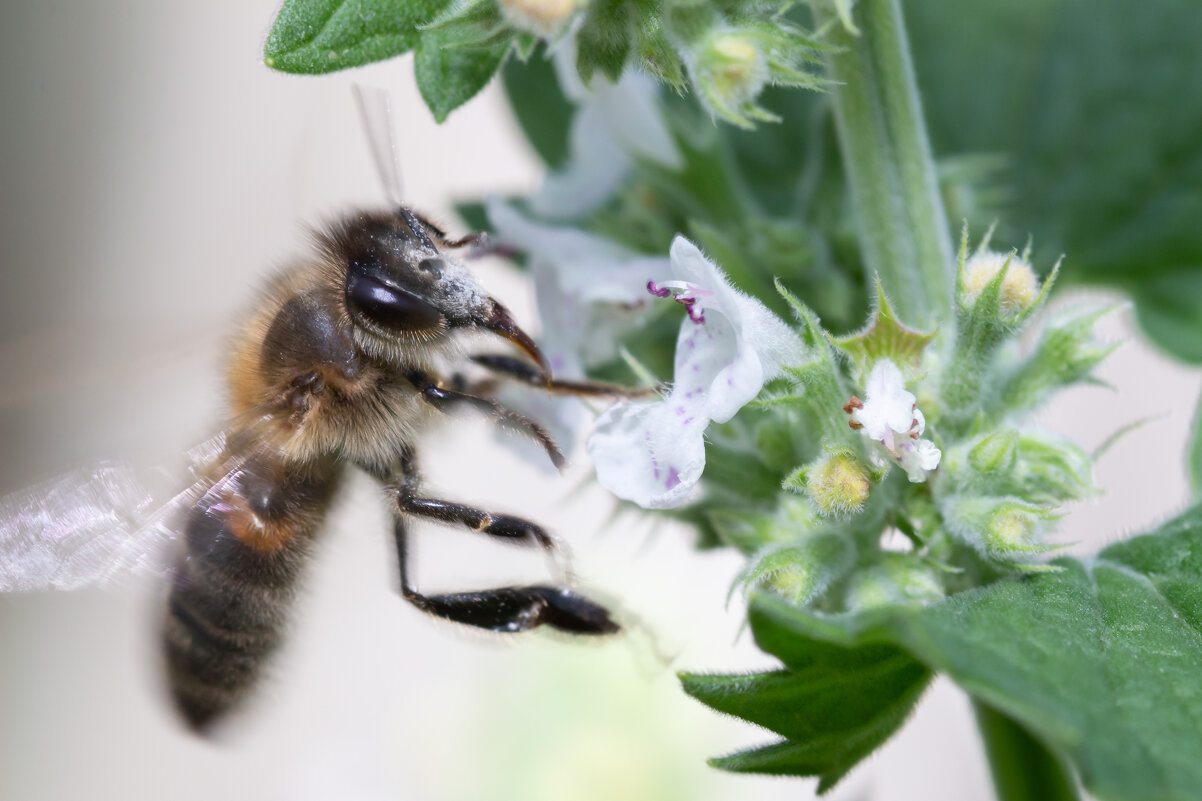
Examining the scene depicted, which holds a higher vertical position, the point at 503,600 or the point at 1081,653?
the point at 1081,653

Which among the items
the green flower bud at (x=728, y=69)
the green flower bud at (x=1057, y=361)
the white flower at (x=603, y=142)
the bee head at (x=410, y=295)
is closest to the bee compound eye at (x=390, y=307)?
the bee head at (x=410, y=295)

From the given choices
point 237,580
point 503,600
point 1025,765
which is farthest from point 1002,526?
point 237,580

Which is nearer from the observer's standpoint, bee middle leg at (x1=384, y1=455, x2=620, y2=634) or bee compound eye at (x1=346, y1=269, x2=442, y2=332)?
bee compound eye at (x1=346, y1=269, x2=442, y2=332)

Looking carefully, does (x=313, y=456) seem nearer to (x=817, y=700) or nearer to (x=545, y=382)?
(x=545, y=382)

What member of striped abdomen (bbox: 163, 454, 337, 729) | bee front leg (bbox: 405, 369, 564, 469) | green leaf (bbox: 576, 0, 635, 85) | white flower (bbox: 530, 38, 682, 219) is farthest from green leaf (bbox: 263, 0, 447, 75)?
striped abdomen (bbox: 163, 454, 337, 729)

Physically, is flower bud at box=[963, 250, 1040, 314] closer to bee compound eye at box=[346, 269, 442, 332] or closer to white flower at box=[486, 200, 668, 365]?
white flower at box=[486, 200, 668, 365]

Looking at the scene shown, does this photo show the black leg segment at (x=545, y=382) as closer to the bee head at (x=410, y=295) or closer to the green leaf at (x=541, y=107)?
the bee head at (x=410, y=295)
